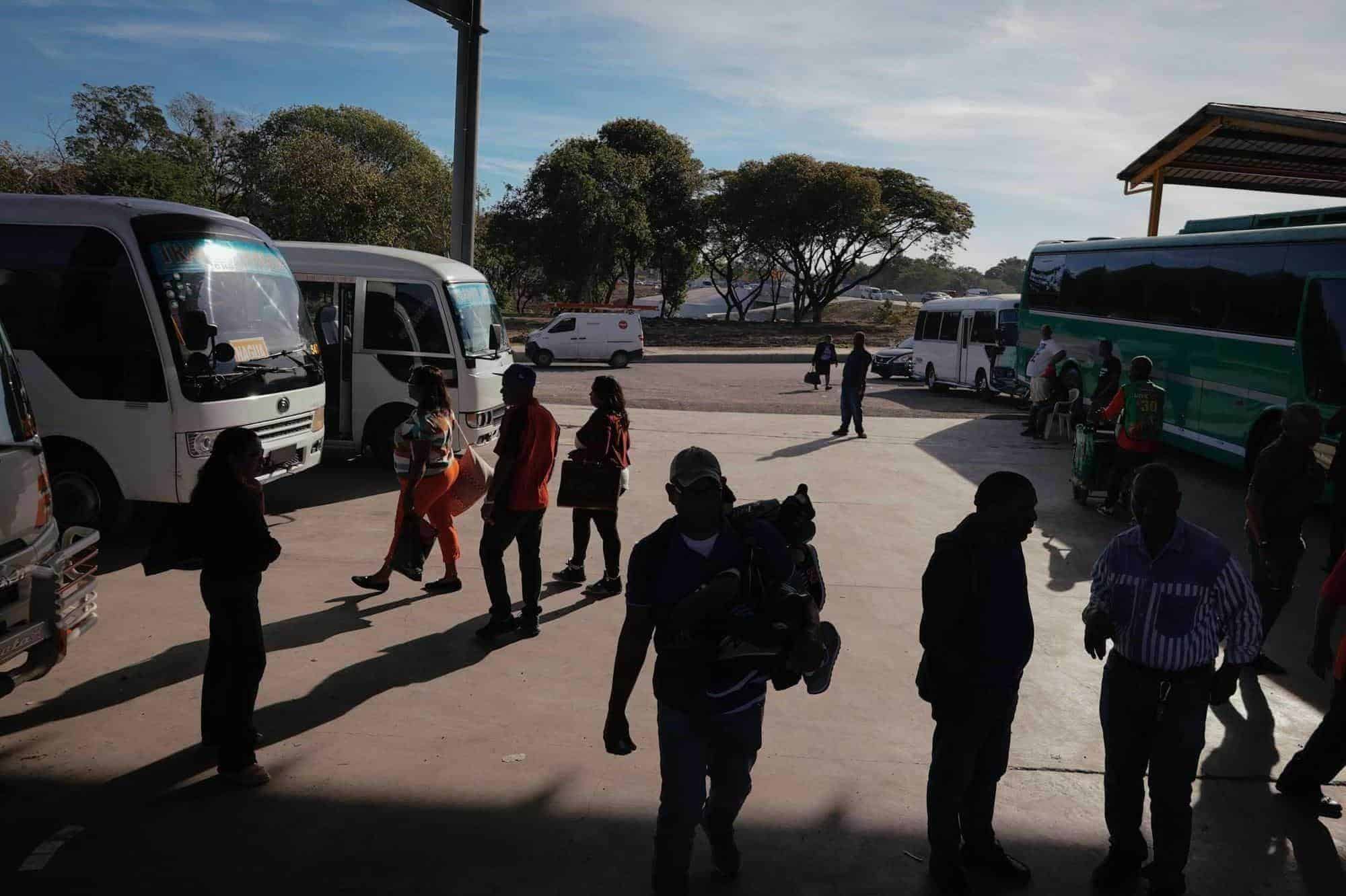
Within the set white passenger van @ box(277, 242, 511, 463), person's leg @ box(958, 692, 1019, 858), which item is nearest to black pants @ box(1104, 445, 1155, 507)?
person's leg @ box(958, 692, 1019, 858)

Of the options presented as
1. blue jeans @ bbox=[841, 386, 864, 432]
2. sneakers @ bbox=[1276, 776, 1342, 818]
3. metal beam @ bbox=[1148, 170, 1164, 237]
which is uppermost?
metal beam @ bbox=[1148, 170, 1164, 237]

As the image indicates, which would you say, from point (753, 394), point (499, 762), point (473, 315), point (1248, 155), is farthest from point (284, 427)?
point (1248, 155)

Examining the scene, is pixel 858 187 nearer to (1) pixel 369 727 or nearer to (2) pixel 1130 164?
(2) pixel 1130 164

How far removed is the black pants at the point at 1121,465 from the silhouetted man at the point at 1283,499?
358cm

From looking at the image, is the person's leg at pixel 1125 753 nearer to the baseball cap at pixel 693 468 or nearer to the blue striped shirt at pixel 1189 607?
the blue striped shirt at pixel 1189 607

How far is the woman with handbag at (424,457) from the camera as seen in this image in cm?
669

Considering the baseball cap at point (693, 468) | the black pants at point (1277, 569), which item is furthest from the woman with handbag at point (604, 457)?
the black pants at point (1277, 569)

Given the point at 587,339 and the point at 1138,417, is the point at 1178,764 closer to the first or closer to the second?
the point at 1138,417

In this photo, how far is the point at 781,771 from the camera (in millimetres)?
4680

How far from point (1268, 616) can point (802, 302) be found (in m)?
44.3

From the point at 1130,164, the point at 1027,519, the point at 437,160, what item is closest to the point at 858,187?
the point at 1130,164

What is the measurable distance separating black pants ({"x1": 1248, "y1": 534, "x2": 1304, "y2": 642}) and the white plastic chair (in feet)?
32.4

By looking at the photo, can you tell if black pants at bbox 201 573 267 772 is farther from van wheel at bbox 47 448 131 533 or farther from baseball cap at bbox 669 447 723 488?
van wheel at bbox 47 448 131 533

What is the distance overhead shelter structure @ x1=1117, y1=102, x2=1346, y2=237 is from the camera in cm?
1451
